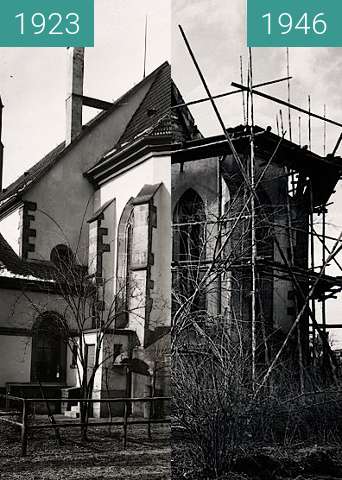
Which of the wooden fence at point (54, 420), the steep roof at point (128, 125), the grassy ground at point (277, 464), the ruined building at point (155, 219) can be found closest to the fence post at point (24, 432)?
the wooden fence at point (54, 420)

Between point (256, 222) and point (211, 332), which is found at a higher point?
point (256, 222)

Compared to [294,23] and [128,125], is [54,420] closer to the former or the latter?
[128,125]

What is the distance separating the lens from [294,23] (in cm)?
396

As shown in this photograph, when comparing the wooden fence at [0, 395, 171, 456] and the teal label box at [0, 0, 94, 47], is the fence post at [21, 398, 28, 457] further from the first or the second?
the teal label box at [0, 0, 94, 47]

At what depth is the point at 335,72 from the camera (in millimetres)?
4051

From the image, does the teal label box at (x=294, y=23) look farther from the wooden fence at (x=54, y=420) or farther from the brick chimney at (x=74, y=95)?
the wooden fence at (x=54, y=420)

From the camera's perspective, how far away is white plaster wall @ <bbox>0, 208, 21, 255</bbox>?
3818 millimetres

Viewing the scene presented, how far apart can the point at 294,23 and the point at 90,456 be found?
2.41 meters

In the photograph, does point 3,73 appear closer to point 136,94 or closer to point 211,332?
point 136,94

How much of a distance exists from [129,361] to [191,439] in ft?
1.57

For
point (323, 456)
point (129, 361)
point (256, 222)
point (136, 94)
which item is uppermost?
point (136, 94)

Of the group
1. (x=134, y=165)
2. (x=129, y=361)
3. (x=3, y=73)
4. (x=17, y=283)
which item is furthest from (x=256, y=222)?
(x=3, y=73)

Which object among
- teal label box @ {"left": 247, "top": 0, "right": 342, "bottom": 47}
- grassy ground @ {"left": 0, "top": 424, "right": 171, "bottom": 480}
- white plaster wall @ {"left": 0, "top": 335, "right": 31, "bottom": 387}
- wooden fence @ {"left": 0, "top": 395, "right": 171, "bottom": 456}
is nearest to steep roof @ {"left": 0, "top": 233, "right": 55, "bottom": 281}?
white plaster wall @ {"left": 0, "top": 335, "right": 31, "bottom": 387}

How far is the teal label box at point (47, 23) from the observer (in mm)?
3891
